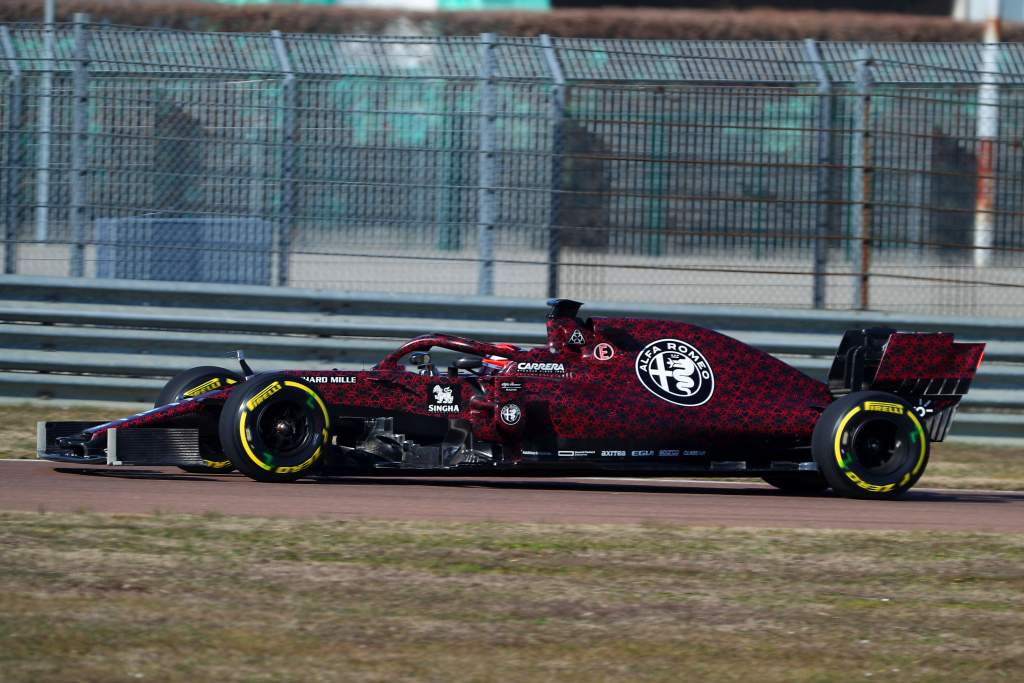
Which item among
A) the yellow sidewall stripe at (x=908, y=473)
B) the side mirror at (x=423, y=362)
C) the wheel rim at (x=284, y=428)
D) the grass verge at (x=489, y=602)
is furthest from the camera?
the side mirror at (x=423, y=362)

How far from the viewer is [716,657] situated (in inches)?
223

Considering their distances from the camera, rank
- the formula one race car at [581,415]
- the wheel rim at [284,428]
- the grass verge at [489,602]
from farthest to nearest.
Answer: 1. the formula one race car at [581,415]
2. the wheel rim at [284,428]
3. the grass verge at [489,602]

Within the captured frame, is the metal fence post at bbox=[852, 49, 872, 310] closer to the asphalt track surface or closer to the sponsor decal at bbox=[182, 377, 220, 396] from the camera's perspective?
the asphalt track surface

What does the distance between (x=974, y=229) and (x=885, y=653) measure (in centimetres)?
816

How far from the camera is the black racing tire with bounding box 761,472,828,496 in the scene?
10.1m

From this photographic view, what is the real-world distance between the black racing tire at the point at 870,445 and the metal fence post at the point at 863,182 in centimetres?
341

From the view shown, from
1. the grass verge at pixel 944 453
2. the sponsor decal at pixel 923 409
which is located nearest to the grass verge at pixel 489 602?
the sponsor decal at pixel 923 409

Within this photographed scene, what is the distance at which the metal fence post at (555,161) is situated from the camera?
13078mm

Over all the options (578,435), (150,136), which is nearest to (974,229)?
(578,435)

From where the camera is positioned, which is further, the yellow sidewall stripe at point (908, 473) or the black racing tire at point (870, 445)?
the yellow sidewall stripe at point (908, 473)

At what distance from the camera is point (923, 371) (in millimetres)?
9953

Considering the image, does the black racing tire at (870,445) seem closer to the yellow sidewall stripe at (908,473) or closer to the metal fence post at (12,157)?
the yellow sidewall stripe at (908,473)

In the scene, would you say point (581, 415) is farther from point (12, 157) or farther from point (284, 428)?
point (12, 157)

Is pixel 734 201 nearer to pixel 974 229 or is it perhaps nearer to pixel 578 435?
pixel 974 229
